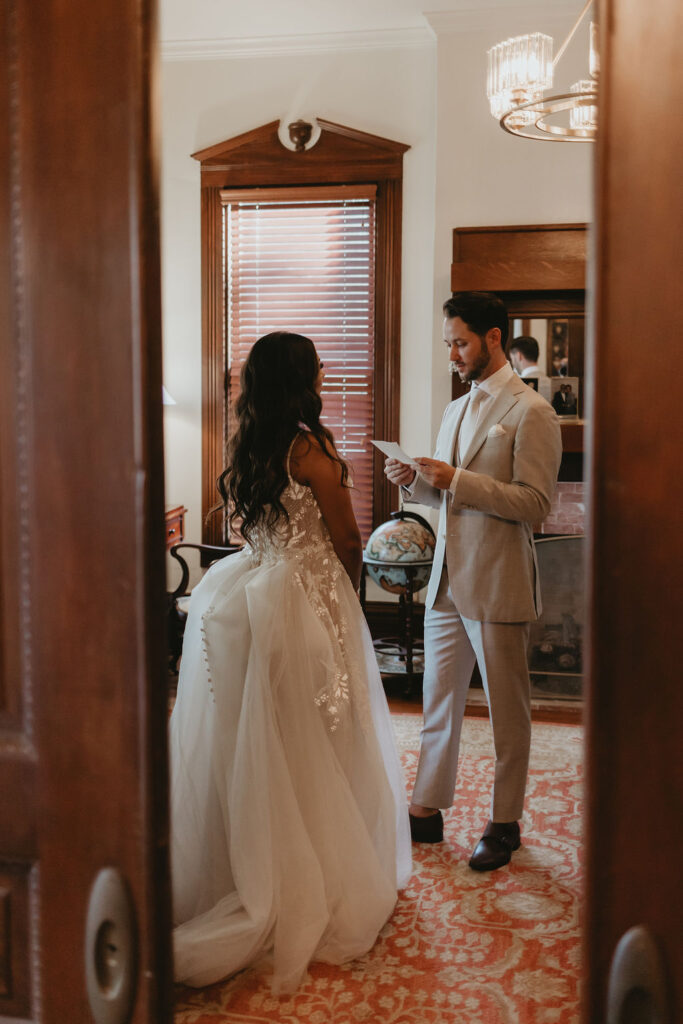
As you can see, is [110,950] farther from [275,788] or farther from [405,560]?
[405,560]

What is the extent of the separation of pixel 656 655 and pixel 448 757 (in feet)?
7.42

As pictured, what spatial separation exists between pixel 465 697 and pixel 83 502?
7.17 ft

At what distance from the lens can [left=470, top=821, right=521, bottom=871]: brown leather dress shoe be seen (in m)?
2.85

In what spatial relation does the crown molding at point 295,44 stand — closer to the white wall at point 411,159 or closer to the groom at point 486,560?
the white wall at point 411,159

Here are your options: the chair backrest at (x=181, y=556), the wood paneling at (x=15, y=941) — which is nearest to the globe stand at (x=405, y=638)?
the chair backrest at (x=181, y=556)

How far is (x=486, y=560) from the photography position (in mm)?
2795

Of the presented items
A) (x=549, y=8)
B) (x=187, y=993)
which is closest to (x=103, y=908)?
(x=187, y=993)

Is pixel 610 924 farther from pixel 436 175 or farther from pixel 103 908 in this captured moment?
pixel 436 175

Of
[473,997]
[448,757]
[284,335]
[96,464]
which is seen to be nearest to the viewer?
[96,464]

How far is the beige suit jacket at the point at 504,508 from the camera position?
2730 millimetres

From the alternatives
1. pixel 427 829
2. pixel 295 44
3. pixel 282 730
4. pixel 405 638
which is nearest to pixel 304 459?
pixel 282 730

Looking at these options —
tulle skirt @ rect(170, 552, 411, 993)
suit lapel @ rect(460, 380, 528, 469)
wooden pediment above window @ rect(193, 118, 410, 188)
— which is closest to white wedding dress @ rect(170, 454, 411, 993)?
tulle skirt @ rect(170, 552, 411, 993)

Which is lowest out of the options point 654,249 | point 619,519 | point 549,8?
point 619,519

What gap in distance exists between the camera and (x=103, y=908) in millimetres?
893
